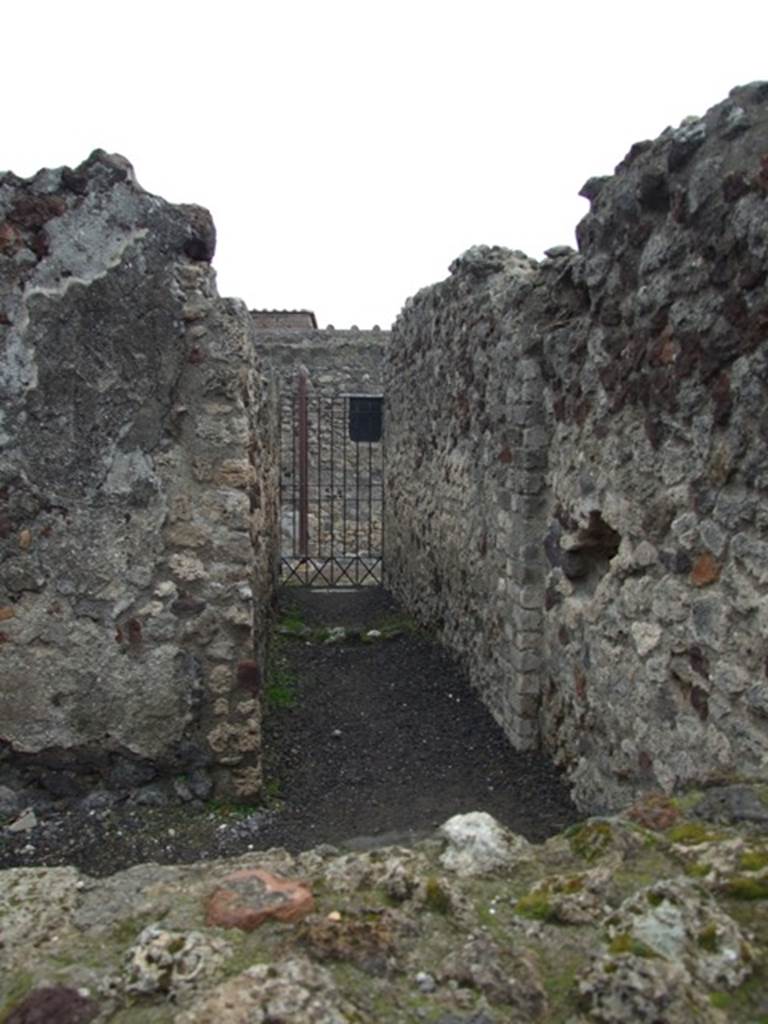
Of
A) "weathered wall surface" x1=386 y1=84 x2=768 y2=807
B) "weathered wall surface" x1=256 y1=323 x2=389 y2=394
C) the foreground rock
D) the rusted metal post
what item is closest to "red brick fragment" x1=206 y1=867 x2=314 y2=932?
the foreground rock

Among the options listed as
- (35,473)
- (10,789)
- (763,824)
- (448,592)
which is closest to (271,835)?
(10,789)

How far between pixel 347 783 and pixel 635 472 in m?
2.20

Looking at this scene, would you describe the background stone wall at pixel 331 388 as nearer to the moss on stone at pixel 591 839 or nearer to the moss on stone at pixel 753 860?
the moss on stone at pixel 591 839

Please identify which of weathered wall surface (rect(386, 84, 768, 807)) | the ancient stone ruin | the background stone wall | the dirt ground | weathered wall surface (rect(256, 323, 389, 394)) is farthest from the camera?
weathered wall surface (rect(256, 323, 389, 394))

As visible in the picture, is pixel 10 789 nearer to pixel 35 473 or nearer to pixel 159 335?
pixel 35 473

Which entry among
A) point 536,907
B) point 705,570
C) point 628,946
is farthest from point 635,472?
point 628,946

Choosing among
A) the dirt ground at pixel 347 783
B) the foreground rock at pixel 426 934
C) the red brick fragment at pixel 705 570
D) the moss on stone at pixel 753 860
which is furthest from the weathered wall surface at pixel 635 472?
the foreground rock at pixel 426 934

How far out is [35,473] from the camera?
4.07 meters

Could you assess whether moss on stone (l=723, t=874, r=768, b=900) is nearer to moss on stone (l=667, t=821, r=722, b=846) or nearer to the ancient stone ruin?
moss on stone (l=667, t=821, r=722, b=846)

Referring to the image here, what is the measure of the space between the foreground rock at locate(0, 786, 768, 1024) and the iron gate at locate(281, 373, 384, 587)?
879 cm

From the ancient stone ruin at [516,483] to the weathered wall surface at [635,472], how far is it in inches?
0.6

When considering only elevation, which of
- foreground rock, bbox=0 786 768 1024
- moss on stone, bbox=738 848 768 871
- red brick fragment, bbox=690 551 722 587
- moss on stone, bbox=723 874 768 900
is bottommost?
foreground rock, bbox=0 786 768 1024

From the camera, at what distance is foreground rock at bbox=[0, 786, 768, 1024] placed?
1.46m

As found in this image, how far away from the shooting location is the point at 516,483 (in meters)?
4.97
